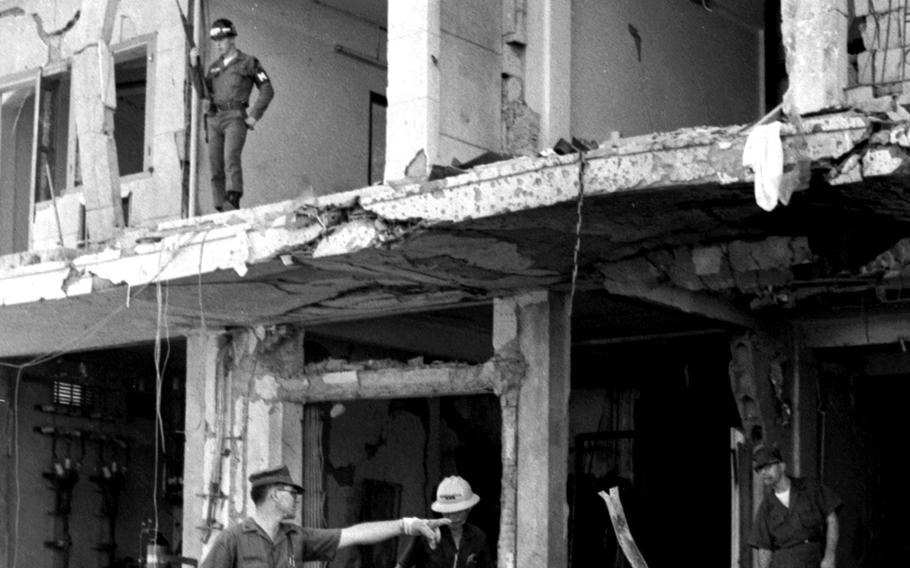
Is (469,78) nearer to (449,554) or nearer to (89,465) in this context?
(449,554)

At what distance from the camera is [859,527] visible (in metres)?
13.8

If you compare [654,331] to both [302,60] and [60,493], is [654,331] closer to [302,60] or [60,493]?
[302,60]

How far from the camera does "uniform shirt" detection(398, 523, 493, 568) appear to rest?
10.3 m

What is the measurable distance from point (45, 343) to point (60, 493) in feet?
5.60

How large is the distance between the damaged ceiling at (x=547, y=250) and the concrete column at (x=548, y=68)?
4.32ft

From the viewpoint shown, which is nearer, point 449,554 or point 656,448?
point 449,554

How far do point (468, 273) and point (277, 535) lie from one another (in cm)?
318

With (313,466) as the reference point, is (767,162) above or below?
above

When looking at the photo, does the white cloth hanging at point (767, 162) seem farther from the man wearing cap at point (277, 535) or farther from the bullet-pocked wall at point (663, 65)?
the bullet-pocked wall at point (663, 65)

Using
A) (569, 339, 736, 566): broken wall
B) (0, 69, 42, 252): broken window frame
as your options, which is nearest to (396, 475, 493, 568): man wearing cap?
(569, 339, 736, 566): broken wall

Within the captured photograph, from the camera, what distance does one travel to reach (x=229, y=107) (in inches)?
502

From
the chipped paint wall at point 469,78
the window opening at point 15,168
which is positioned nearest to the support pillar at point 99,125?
the chipped paint wall at point 469,78

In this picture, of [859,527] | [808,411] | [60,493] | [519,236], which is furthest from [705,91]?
[60,493]

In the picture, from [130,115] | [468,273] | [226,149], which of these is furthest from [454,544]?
[130,115]
